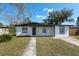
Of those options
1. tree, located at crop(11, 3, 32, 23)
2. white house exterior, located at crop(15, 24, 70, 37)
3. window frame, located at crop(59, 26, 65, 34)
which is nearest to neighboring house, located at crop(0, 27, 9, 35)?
white house exterior, located at crop(15, 24, 70, 37)

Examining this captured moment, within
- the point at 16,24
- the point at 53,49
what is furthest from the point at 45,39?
the point at 16,24

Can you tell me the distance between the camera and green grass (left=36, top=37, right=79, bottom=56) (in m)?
8.32

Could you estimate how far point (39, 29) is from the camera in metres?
9.81

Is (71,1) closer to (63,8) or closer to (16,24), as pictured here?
(63,8)

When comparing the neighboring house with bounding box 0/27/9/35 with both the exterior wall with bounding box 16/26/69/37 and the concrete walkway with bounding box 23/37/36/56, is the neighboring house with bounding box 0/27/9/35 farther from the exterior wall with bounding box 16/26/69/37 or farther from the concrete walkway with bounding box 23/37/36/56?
the concrete walkway with bounding box 23/37/36/56

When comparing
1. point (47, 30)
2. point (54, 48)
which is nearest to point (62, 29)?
point (47, 30)

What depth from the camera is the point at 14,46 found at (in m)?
8.66

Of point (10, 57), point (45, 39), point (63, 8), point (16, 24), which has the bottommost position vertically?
point (10, 57)

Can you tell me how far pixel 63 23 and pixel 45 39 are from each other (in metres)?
1.13

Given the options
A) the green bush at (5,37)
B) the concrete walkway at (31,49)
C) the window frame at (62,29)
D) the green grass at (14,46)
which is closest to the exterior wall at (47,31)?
the window frame at (62,29)

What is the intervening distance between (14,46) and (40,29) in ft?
5.53

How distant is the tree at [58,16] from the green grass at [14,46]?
1.30 meters

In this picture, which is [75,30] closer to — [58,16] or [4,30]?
[58,16]

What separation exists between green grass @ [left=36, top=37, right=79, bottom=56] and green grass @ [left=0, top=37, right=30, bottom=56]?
1.96 ft
